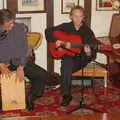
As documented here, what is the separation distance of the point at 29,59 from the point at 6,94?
52 centimetres

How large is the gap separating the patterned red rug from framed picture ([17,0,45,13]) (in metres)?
1.12

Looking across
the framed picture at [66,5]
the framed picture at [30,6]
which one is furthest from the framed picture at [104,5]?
the framed picture at [30,6]

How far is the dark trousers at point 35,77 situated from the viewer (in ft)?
12.9

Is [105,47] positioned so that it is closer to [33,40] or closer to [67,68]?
[67,68]

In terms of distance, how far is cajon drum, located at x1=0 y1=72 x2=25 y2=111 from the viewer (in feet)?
12.5

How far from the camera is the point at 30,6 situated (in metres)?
4.75


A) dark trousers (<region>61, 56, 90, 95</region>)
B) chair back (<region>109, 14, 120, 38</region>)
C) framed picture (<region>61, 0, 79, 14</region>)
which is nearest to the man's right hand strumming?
dark trousers (<region>61, 56, 90, 95</region>)

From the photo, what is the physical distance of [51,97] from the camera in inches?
173

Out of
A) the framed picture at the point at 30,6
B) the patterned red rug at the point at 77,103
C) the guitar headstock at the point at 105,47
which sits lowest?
the patterned red rug at the point at 77,103

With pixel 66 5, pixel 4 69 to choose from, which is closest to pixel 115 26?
pixel 66 5

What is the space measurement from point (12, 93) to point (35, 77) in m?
0.31

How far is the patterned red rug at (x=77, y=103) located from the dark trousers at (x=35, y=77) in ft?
0.69

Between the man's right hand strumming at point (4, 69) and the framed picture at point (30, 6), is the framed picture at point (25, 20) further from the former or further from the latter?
the man's right hand strumming at point (4, 69)

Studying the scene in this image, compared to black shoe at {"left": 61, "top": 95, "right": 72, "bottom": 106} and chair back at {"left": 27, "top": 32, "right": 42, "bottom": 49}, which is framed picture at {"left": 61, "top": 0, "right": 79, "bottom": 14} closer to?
chair back at {"left": 27, "top": 32, "right": 42, "bottom": 49}
